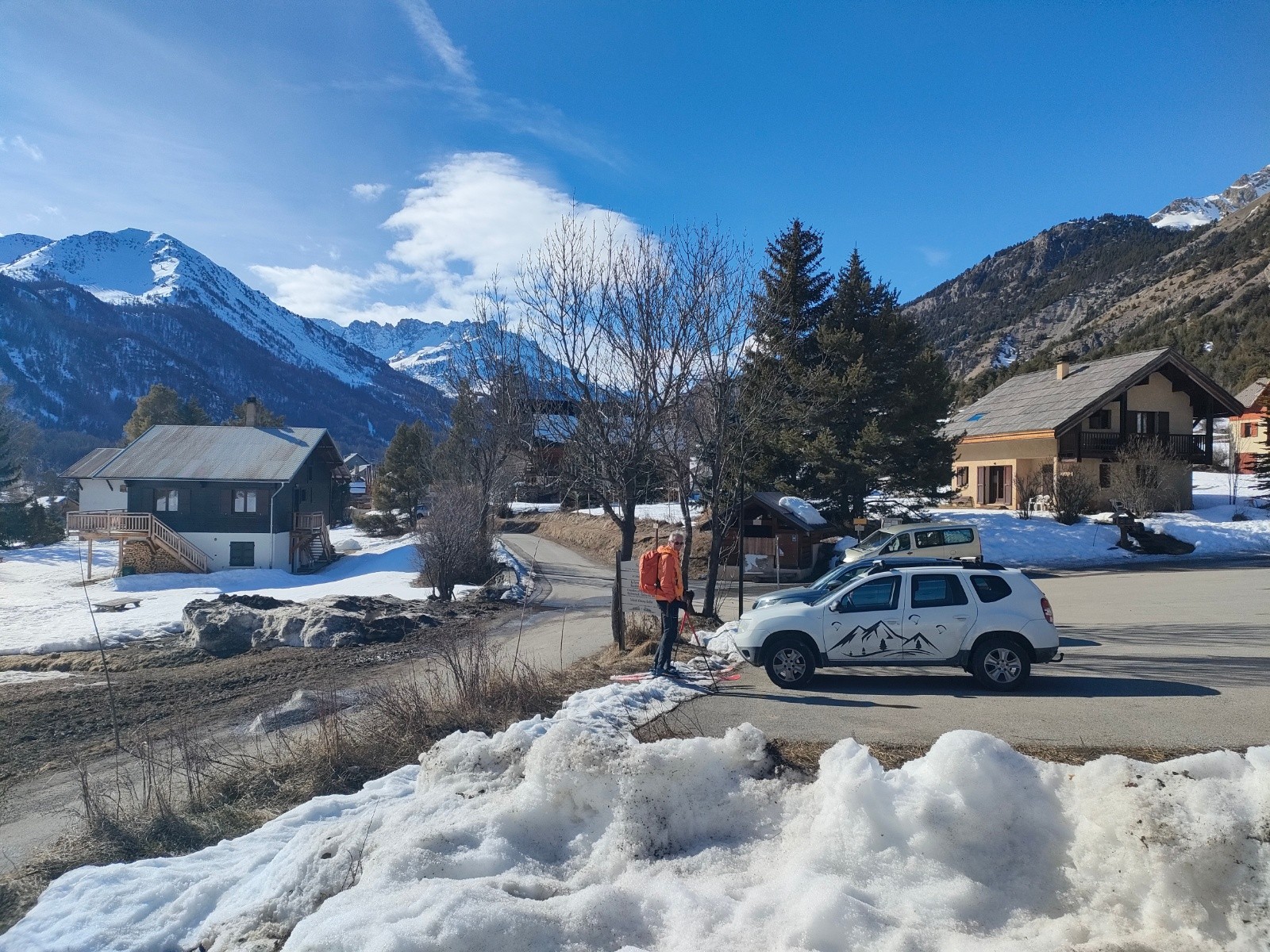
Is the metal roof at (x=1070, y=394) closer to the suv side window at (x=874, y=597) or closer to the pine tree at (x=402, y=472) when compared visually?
the suv side window at (x=874, y=597)

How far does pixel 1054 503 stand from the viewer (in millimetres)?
32031

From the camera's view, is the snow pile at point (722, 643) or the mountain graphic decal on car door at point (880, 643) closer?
the mountain graphic decal on car door at point (880, 643)

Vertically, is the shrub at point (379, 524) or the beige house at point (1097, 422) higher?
the beige house at point (1097, 422)

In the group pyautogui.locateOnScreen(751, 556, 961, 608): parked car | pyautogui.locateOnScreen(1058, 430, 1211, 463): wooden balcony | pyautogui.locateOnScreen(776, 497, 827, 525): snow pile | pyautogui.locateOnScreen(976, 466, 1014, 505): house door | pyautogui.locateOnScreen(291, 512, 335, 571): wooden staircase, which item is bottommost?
pyautogui.locateOnScreen(291, 512, 335, 571): wooden staircase

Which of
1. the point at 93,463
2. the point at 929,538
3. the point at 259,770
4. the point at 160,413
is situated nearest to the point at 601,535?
the point at 929,538

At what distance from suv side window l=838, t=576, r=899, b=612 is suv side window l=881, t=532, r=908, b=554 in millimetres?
11211

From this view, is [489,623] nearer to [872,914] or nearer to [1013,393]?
[872,914]

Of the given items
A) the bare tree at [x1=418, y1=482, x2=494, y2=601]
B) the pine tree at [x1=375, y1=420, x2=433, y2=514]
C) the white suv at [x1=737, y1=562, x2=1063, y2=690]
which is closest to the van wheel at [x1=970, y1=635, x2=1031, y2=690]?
the white suv at [x1=737, y1=562, x2=1063, y2=690]

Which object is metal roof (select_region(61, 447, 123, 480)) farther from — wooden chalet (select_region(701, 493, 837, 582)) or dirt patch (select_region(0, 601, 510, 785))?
wooden chalet (select_region(701, 493, 837, 582))

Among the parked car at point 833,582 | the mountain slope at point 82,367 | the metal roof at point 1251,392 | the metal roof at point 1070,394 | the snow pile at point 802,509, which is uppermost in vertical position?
the mountain slope at point 82,367

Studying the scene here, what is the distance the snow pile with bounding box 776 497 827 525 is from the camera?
26641mm

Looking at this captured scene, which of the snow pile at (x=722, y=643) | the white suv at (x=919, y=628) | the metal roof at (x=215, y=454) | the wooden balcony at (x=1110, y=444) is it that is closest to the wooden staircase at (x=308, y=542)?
the metal roof at (x=215, y=454)

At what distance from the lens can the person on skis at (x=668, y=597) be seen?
10336mm

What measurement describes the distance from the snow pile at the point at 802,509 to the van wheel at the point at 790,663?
16680 millimetres
